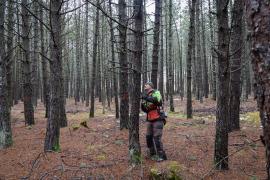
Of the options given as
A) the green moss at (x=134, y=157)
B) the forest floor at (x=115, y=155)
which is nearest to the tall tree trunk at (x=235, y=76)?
the forest floor at (x=115, y=155)

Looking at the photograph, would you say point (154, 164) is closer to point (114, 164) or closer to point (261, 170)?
point (114, 164)

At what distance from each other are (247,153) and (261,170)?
1.44 meters

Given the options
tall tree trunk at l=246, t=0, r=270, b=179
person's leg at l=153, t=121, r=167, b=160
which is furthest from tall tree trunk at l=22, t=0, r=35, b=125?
tall tree trunk at l=246, t=0, r=270, b=179

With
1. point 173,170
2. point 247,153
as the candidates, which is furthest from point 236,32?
point 173,170

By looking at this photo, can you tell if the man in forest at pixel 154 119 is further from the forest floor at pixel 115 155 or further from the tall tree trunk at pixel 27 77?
the tall tree trunk at pixel 27 77

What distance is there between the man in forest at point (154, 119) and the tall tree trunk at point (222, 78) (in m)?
1.56

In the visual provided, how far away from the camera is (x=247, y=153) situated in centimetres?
850

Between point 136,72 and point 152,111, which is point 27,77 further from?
point 136,72

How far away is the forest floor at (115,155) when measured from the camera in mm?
6801

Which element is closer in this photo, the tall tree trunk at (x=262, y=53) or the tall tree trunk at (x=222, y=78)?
the tall tree trunk at (x=262, y=53)

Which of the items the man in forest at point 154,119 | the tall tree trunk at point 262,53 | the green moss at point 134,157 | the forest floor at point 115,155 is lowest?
the forest floor at point 115,155

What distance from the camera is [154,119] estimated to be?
8.00 m

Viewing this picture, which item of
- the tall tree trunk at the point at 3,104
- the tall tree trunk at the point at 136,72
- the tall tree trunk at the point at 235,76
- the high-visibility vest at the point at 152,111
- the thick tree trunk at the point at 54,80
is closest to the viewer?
the tall tree trunk at the point at 136,72

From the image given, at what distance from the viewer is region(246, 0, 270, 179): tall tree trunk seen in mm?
2383
